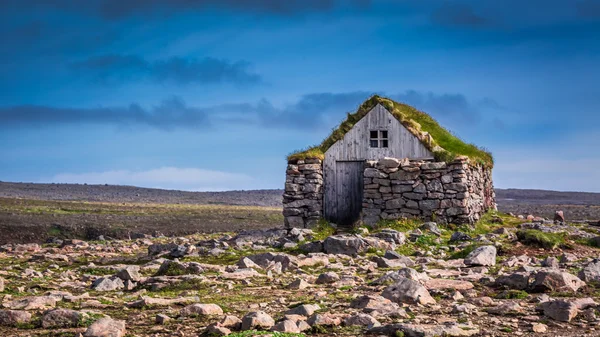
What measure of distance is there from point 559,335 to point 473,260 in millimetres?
6853

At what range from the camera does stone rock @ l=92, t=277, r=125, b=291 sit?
43.2ft

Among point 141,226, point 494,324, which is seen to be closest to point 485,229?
point 494,324

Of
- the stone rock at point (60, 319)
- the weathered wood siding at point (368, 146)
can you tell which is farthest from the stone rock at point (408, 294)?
the weathered wood siding at point (368, 146)

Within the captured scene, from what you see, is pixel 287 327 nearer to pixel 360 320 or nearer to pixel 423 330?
pixel 360 320

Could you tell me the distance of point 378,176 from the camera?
2545 cm

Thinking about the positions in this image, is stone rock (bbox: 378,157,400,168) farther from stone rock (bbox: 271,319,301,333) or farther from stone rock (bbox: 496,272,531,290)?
stone rock (bbox: 271,319,301,333)

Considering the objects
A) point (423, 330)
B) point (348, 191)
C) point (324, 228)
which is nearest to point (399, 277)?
point (423, 330)

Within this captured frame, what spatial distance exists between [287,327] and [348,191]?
63.9ft

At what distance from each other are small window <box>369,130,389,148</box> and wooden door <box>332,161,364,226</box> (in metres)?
1.05

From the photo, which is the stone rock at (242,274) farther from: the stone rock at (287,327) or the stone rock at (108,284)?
the stone rock at (287,327)

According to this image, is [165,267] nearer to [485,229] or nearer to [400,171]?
[400,171]

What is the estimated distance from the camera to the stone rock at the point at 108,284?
13.2 m

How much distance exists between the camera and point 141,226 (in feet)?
125

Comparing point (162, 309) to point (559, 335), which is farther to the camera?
point (162, 309)
